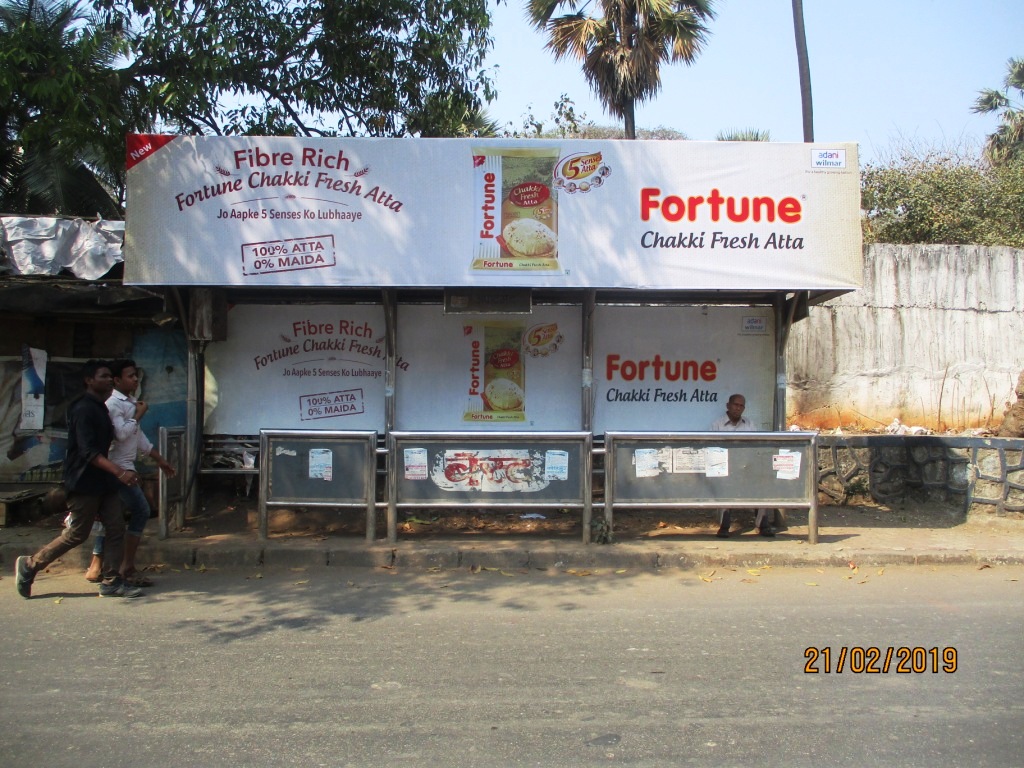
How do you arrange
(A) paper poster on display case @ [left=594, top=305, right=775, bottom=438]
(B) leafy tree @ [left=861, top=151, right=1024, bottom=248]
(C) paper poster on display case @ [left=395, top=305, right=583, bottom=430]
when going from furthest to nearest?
(B) leafy tree @ [left=861, top=151, right=1024, bottom=248] < (A) paper poster on display case @ [left=594, top=305, right=775, bottom=438] < (C) paper poster on display case @ [left=395, top=305, right=583, bottom=430]

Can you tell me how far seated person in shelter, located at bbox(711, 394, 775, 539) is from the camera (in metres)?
8.09

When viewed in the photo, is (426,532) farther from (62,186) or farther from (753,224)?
(62,186)

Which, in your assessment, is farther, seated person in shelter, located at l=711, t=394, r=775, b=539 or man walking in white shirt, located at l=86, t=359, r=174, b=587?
seated person in shelter, located at l=711, t=394, r=775, b=539

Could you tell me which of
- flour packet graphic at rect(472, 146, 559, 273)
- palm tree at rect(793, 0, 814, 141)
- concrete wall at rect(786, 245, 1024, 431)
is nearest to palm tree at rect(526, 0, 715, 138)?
palm tree at rect(793, 0, 814, 141)

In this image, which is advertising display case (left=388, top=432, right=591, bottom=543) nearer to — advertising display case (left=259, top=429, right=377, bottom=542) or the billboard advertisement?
advertising display case (left=259, top=429, right=377, bottom=542)

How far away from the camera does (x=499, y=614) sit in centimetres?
592

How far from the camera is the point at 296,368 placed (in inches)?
344

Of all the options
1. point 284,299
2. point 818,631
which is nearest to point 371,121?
point 284,299

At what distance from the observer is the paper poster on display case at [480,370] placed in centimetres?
870

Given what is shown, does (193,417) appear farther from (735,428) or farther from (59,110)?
(735,428)

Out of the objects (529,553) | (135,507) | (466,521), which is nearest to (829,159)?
(529,553)

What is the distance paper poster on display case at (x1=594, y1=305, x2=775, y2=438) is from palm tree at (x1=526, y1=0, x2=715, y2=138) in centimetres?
856

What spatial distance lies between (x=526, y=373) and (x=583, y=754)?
211 inches
